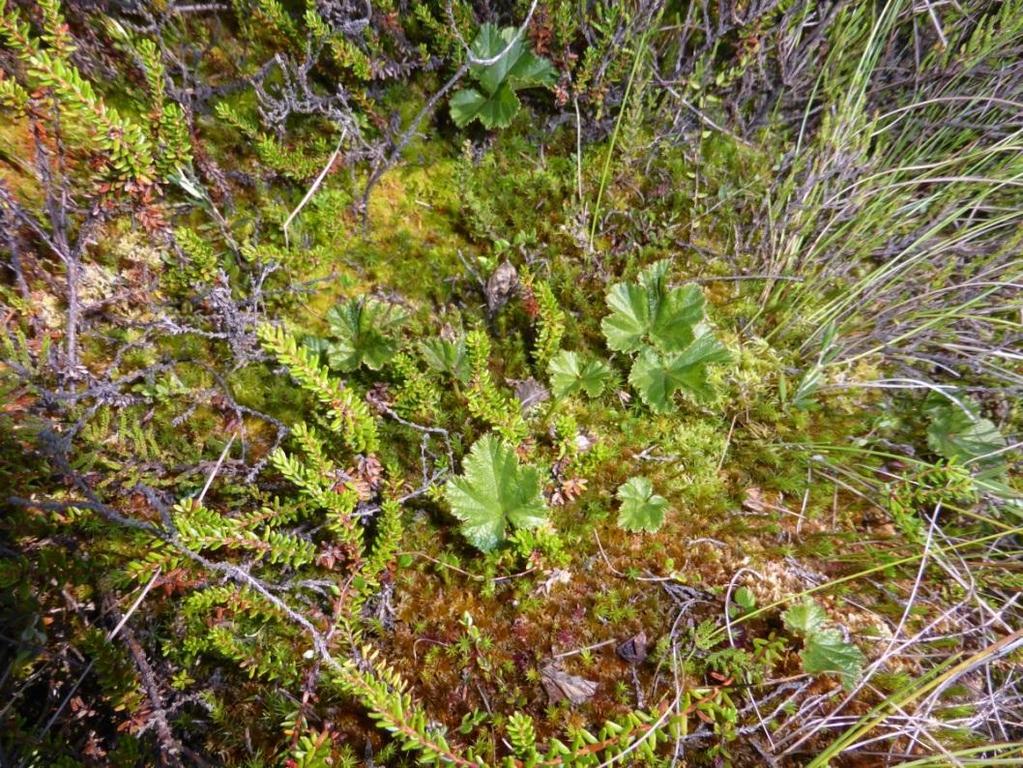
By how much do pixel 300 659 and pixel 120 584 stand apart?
26.0 inches

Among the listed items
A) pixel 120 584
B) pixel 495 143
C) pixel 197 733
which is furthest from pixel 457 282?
pixel 197 733

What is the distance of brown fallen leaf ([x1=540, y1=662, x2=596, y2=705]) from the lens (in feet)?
6.31

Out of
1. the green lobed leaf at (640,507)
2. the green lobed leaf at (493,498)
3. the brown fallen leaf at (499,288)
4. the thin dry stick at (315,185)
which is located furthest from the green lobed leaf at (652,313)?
the thin dry stick at (315,185)

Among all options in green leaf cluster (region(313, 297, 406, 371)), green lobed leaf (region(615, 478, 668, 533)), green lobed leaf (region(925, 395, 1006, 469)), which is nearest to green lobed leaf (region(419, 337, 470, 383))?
green leaf cluster (region(313, 297, 406, 371))

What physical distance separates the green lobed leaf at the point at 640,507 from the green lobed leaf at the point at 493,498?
35 centimetres

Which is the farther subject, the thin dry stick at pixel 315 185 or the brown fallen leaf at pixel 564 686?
the thin dry stick at pixel 315 185

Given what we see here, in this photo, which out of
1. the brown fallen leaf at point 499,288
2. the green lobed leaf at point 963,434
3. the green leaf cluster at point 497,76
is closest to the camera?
the green lobed leaf at point 963,434

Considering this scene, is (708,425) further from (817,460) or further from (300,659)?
(300,659)

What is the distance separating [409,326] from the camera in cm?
262

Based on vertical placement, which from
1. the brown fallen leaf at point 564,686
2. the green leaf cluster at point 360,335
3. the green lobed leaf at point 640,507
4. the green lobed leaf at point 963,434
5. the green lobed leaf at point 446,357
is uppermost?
the green leaf cluster at point 360,335

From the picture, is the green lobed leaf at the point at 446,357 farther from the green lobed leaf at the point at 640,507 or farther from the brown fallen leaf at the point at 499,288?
the green lobed leaf at the point at 640,507

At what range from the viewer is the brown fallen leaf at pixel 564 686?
6.31 ft

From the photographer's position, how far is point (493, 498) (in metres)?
2.16

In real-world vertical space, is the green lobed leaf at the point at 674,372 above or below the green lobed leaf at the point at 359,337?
below
